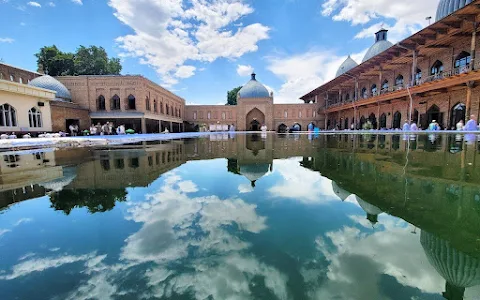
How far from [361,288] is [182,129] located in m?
43.1

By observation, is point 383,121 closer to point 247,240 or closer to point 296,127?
point 296,127

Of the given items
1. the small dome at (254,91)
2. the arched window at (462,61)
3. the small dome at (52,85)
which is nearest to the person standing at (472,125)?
the arched window at (462,61)

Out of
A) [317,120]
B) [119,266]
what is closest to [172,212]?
[119,266]

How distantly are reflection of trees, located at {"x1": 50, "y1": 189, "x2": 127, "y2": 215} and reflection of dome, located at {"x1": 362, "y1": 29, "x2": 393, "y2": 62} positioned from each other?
1341 inches

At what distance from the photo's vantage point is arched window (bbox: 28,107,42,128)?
18.8m

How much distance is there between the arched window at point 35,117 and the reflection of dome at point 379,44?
34.8 meters

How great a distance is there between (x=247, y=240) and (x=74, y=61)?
4299cm

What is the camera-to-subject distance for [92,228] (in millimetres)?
1985

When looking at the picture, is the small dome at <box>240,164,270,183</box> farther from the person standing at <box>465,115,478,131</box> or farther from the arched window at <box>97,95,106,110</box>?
the arched window at <box>97,95,106,110</box>

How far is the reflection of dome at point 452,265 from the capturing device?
4.07 feet

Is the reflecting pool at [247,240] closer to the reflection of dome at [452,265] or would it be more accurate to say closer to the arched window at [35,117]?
the reflection of dome at [452,265]

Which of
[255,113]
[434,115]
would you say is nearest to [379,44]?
[434,115]

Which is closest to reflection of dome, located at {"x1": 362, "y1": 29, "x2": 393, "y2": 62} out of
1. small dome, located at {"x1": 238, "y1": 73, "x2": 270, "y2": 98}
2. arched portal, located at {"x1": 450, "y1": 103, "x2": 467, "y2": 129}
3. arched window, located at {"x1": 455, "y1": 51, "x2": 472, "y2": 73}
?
arched window, located at {"x1": 455, "y1": 51, "x2": 472, "y2": 73}

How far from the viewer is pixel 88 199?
9.05 feet
